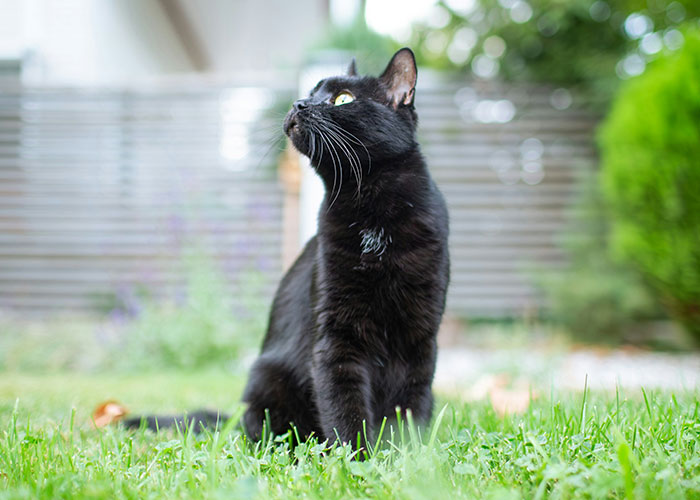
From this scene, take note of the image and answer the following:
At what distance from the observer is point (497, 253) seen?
5090 mm

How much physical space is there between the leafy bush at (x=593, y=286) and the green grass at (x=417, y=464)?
3.14m

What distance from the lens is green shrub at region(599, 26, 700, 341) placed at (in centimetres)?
373

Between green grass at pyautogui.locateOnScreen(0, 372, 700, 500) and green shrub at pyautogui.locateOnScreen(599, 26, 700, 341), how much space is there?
8.93ft

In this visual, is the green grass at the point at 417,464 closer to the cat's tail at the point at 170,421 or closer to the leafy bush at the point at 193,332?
the cat's tail at the point at 170,421

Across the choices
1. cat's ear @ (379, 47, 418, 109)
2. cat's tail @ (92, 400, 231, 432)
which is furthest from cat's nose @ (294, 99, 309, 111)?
cat's tail @ (92, 400, 231, 432)

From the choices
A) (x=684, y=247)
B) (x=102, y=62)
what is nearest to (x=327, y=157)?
(x=684, y=247)

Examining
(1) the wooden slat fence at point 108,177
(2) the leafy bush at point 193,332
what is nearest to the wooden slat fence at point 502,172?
(1) the wooden slat fence at point 108,177

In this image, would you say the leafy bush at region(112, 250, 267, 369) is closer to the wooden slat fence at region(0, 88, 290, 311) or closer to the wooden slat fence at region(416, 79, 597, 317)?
A: the wooden slat fence at region(0, 88, 290, 311)

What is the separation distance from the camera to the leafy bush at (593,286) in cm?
446

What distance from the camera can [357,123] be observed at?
1.61 m

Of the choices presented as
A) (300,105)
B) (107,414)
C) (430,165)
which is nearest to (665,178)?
(430,165)

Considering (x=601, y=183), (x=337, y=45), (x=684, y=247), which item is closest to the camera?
(x=684, y=247)

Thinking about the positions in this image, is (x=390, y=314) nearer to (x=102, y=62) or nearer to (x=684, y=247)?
(x=684, y=247)

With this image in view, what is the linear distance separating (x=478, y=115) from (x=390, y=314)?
13.6ft
